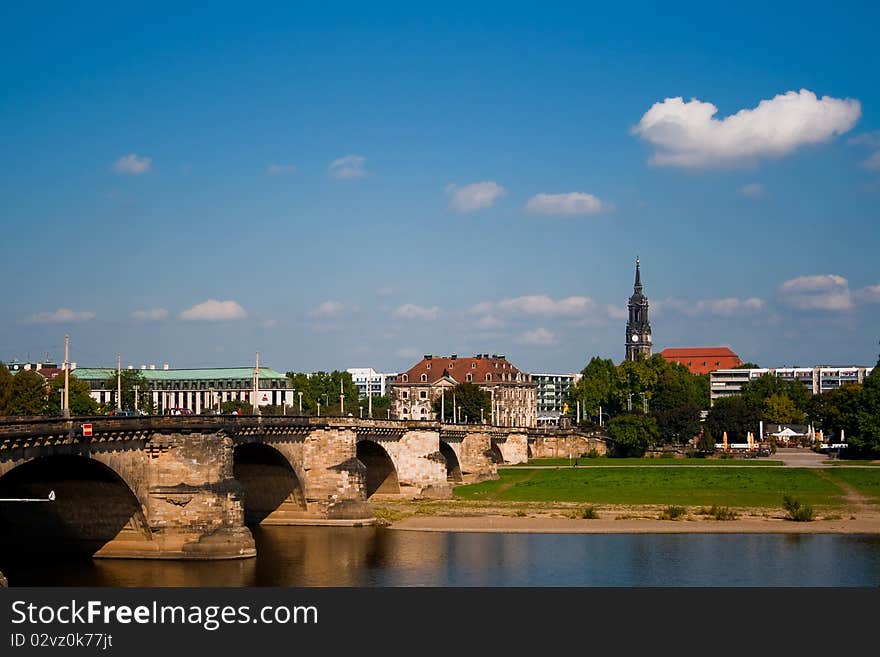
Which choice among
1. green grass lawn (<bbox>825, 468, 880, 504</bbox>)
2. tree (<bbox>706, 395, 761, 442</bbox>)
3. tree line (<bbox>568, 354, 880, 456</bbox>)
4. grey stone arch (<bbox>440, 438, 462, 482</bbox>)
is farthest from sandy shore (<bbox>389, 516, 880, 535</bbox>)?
tree (<bbox>706, 395, 761, 442</bbox>)

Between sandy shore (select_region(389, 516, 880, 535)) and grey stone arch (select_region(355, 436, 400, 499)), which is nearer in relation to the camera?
sandy shore (select_region(389, 516, 880, 535))

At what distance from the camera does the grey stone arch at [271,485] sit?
261 ft

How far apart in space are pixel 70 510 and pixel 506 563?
21.8 metres

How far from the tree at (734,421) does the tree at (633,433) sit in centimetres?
2001

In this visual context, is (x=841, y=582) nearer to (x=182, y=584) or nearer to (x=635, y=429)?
(x=182, y=584)

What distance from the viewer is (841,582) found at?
5662 cm

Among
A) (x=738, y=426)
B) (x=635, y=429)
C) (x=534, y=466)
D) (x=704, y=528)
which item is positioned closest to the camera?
(x=704, y=528)

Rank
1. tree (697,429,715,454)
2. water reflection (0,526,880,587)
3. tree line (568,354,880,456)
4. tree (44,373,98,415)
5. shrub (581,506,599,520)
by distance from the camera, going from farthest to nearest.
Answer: tree (697,429,715,454)
tree (44,373,98,415)
tree line (568,354,880,456)
shrub (581,506,599,520)
water reflection (0,526,880,587)

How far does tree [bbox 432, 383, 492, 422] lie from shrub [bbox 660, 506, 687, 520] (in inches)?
3821

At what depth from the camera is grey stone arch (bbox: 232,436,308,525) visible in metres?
79.5

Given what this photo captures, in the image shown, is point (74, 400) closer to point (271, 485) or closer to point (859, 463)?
point (271, 485)

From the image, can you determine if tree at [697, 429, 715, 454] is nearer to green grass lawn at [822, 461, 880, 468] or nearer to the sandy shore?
green grass lawn at [822, 461, 880, 468]
